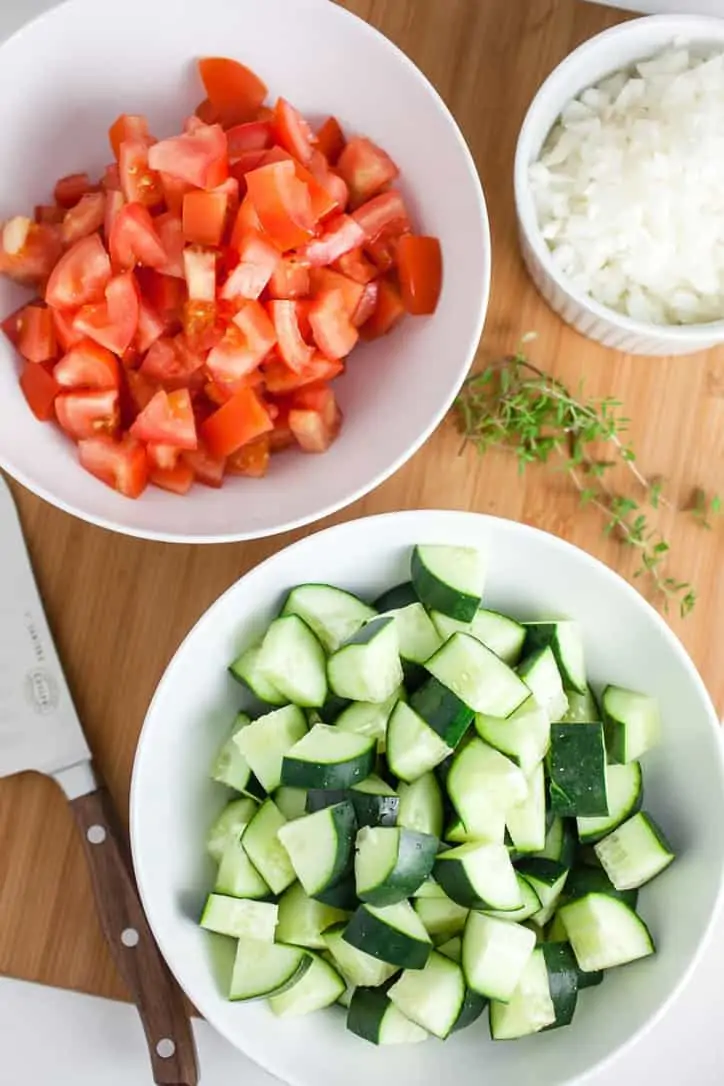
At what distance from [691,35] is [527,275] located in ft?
1.30

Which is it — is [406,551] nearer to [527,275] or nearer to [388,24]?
[527,275]

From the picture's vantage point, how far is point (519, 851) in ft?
4.56

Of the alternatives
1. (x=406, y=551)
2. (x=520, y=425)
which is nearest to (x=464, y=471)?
(x=520, y=425)

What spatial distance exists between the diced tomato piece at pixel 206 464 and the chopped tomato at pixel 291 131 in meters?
0.42

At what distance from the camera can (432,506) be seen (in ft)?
5.32

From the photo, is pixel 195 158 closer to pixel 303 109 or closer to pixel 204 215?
pixel 204 215

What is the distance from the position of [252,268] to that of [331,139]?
29 cm

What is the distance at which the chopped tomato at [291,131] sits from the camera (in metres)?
1.43

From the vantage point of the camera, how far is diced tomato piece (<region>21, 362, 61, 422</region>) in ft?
4.74

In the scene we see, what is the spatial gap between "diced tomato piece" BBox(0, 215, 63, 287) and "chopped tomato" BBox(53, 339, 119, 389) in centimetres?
14

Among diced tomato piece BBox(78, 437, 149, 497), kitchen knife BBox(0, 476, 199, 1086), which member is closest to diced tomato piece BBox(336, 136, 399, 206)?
diced tomato piece BBox(78, 437, 149, 497)

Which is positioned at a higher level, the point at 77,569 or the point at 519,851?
the point at 77,569

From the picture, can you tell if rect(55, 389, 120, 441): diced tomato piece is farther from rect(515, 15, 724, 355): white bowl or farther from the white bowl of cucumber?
rect(515, 15, 724, 355): white bowl

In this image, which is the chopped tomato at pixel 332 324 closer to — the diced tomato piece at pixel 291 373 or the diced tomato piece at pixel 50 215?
the diced tomato piece at pixel 291 373
